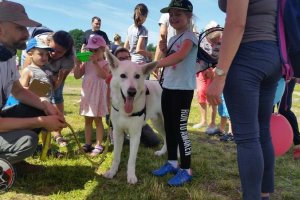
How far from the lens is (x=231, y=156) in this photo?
451cm

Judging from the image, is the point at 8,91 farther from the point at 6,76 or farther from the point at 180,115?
the point at 180,115

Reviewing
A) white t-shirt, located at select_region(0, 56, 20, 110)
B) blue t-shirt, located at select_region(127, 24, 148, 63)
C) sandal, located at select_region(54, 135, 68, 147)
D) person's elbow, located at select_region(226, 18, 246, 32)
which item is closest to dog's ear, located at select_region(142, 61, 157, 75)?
white t-shirt, located at select_region(0, 56, 20, 110)

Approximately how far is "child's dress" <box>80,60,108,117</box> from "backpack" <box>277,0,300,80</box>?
276 cm

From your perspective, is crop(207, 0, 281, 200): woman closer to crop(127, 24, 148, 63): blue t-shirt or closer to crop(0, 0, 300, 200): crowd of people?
crop(0, 0, 300, 200): crowd of people

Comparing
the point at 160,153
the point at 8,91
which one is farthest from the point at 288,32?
the point at 160,153

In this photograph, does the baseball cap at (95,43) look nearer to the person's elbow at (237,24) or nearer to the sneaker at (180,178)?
the sneaker at (180,178)

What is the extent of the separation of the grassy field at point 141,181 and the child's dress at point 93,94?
1.84 feet

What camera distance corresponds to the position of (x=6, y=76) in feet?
9.42

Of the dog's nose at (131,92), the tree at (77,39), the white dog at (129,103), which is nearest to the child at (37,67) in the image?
the white dog at (129,103)

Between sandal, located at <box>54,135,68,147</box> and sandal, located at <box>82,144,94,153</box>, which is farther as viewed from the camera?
sandal, located at <box>54,135,68,147</box>

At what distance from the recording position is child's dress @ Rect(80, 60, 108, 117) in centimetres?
446

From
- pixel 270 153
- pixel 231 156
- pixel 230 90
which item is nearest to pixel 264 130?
pixel 270 153

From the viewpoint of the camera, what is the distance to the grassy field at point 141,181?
2958mm

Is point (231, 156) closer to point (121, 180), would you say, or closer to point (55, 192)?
point (121, 180)
